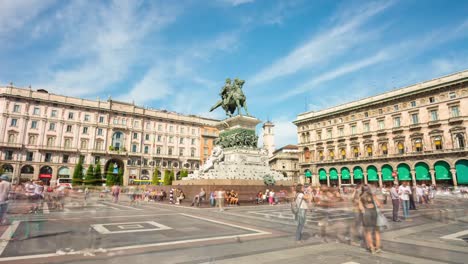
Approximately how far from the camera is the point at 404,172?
1825 inches

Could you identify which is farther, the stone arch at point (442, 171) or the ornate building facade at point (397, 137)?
the ornate building facade at point (397, 137)

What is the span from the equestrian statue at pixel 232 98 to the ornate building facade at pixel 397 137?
88.3 ft

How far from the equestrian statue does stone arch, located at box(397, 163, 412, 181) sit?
1437 inches

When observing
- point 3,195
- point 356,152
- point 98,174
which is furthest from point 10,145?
point 356,152

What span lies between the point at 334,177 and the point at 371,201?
55.0 meters

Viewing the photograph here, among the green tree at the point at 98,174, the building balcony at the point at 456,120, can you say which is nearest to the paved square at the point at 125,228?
the building balcony at the point at 456,120

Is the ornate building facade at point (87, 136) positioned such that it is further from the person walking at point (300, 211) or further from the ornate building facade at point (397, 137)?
the person walking at point (300, 211)

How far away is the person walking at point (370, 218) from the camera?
616 cm

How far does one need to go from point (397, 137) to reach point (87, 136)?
62557 millimetres

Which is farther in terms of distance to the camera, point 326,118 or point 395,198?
point 326,118

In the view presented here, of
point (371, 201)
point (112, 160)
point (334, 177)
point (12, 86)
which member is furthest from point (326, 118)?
point (12, 86)

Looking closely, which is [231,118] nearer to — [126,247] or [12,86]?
[126,247]

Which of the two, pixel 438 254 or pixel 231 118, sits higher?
pixel 231 118

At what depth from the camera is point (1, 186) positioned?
323 inches
